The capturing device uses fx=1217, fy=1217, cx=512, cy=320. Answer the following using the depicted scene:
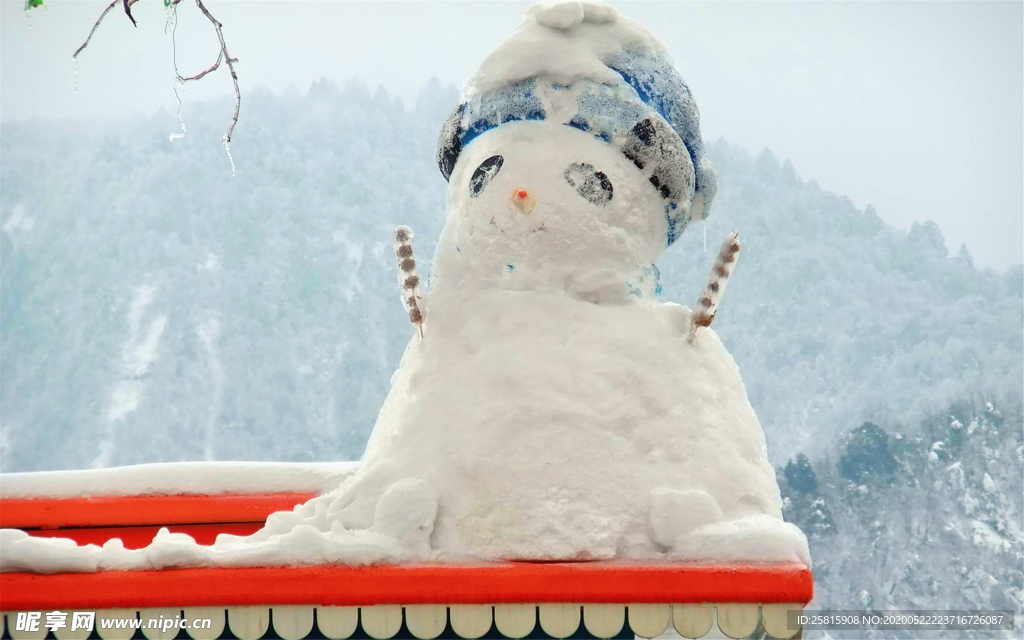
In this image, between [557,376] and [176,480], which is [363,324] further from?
[557,376]

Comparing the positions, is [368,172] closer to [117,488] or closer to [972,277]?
[972,277]

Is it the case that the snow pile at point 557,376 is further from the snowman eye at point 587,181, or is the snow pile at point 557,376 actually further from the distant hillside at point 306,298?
the distant hillside at point 306,298

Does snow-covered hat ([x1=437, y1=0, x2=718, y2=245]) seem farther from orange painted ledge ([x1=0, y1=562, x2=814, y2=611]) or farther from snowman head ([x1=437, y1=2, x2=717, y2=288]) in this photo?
orange painted ledge ([x1=0, y1=562, x2=814, y2=611])

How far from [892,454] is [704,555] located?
7.84m

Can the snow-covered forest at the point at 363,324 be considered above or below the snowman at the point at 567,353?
above

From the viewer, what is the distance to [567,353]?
81.5 inches

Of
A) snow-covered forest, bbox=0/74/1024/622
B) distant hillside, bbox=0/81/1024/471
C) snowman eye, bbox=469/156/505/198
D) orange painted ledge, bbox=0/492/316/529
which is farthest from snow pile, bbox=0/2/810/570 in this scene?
distant hillside, bbox=0/81/1024/471

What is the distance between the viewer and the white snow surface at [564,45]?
2193 millimetres

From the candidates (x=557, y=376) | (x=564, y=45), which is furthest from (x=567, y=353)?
(x=564, y=45)

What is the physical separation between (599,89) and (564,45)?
0.35ft

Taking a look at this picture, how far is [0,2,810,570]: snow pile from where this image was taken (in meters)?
1.98

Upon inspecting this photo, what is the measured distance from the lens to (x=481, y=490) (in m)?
2.01

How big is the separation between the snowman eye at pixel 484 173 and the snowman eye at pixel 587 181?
131mm

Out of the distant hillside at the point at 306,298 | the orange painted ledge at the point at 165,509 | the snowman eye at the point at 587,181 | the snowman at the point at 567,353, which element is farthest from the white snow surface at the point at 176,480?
the distant hillside at the point at 306,298
